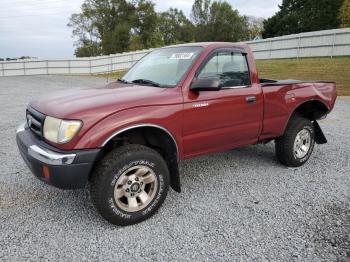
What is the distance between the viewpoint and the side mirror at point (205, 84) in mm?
3551

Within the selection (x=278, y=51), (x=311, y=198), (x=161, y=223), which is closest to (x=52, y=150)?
(x=161, y=223)

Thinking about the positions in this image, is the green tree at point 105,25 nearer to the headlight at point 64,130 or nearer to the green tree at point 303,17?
the green tree at point 303,17

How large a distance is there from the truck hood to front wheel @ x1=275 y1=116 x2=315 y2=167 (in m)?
2.06

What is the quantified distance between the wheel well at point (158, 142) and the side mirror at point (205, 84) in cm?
60

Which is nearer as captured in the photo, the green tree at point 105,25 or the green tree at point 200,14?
the green tree at point 105,25

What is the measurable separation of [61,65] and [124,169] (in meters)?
25.5

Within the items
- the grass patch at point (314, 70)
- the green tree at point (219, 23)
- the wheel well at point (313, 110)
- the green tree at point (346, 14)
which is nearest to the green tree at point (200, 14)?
the green tree at point (219, 23)

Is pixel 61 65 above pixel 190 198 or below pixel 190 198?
above

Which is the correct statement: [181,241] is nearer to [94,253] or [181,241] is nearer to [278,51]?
[94,253]

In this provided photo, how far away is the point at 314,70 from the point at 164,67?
626 inches

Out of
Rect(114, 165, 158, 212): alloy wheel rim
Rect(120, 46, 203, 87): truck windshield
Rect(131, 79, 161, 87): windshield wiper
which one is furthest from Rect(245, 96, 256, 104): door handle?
Rect(114, 165, 158, 212): alloy wheel rim

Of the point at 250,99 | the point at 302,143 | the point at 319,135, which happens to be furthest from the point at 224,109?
the point at 319,135

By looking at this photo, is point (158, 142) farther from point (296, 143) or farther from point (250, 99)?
point (296, 143)

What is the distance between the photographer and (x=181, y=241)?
3078 mm
